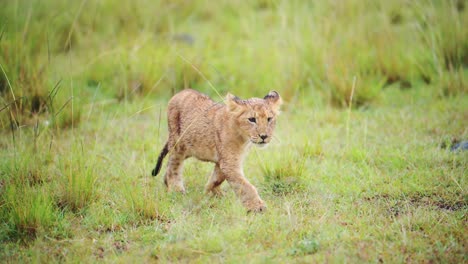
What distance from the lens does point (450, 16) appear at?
9109 mm

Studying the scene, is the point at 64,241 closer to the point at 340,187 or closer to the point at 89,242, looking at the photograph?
the point at 89,242

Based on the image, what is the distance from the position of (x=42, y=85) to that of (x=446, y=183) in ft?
16.8

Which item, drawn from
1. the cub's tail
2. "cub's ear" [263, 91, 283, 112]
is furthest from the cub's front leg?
the cub's tail

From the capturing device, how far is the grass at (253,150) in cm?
476

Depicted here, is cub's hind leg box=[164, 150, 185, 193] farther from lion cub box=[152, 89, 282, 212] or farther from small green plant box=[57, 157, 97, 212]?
small green plant box=[57, 157, 97, 212]

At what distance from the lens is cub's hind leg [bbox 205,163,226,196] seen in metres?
5.75

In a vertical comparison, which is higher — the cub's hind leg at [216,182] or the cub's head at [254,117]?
the cub's head at [254,117]

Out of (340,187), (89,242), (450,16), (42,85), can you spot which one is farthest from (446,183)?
(42,85)

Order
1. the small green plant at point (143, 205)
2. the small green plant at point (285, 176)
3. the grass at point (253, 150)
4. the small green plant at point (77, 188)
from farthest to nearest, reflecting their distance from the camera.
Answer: the small green plant at point (285, 176), the small green plant at point (77, 188), the small green plant at point (143, 205), the grass at point (253, 150)

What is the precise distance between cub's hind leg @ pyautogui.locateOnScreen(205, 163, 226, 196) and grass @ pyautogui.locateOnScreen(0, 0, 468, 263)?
0.36ft

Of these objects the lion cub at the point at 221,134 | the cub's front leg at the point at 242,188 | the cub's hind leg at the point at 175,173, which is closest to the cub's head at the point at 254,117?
the lion cub at the point at 221,134

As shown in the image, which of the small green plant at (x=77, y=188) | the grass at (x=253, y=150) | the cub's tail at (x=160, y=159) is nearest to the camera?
the grass at (x=253, y=150)

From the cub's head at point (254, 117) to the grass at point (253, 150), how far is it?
0.47 meters

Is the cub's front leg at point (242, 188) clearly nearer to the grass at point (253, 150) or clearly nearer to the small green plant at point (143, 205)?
the grass at point (253, 150)
